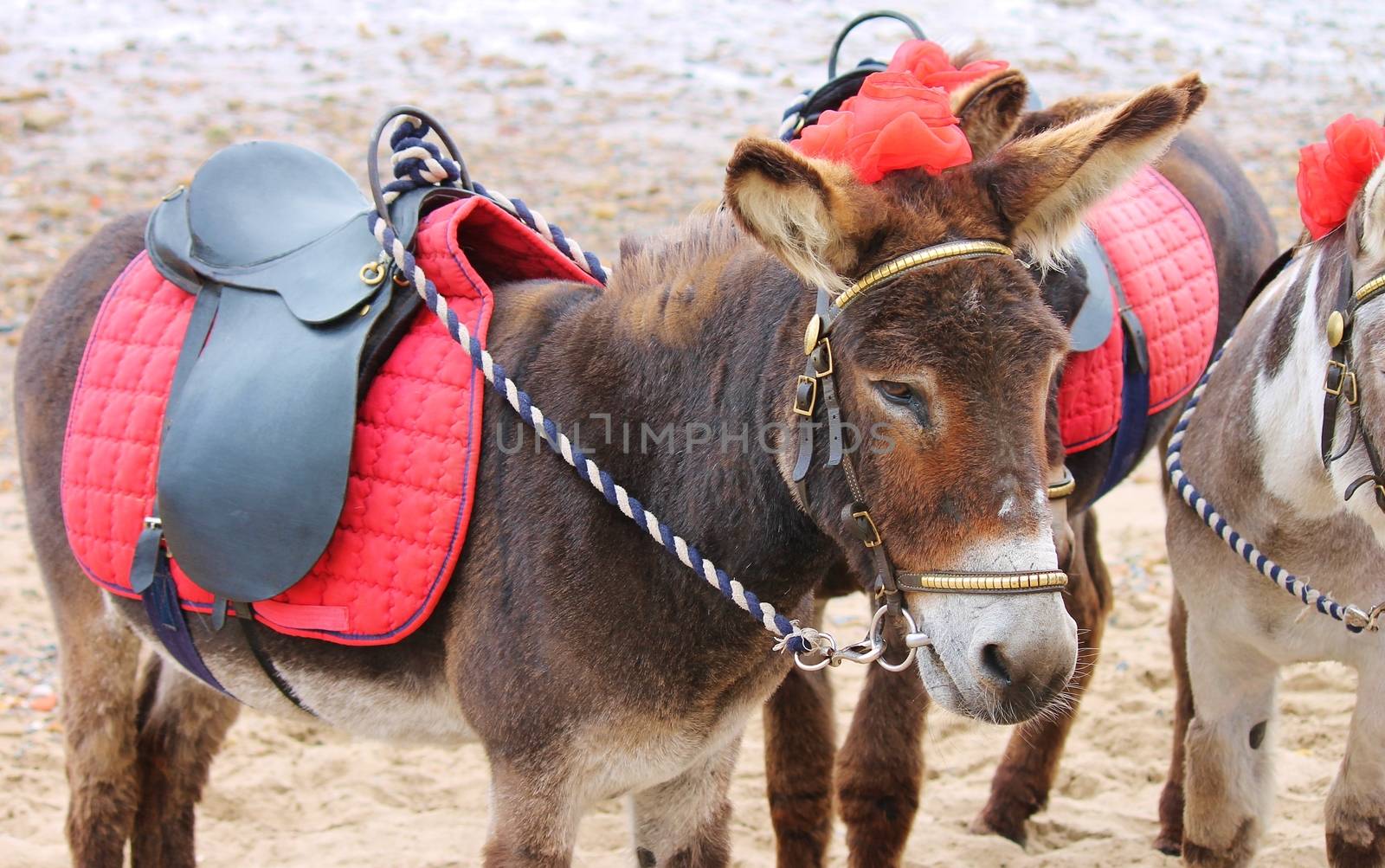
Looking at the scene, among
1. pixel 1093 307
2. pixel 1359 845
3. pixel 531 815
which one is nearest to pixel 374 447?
pixel 531 815

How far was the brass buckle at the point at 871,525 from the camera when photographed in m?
2.13

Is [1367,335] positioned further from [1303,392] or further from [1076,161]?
[1076,161]

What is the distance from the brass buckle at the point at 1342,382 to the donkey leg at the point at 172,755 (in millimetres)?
2840

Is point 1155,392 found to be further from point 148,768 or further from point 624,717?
point 148,768

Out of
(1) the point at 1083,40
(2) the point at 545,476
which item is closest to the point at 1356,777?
(2) the point at 545,476

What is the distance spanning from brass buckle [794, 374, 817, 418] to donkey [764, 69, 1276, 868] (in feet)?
2.39

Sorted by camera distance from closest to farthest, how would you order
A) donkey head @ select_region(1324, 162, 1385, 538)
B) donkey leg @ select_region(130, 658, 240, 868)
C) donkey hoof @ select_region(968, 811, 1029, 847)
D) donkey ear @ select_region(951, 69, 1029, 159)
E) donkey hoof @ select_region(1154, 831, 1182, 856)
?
1. donkey head @ select_region(1324, 162, 1385, 538)
2. donkey ear @ select_region(951, 69, 1029, 159)
3. donkey leg @ select_region(130, 658, 240, 868)
4. donkey hoof @ select_region(1154, 831, 1182, 856)
5. donkey hoof @ select_region(968, 811, 1029, 847)

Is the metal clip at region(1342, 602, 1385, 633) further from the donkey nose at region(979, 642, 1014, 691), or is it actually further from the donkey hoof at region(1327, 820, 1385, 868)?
the donkey nose at region(979, 642, 1014, 691)

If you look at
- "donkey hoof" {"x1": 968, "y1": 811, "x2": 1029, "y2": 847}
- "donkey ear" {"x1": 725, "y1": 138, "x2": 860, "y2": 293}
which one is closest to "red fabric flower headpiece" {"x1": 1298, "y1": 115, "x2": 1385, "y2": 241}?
"donkey ear" {"x1": 725, "y1": 138, "x2": 860, "y2": 293}

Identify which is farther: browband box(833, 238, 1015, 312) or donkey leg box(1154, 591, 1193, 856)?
donkey leg box(1154, 591, 1193, 856)

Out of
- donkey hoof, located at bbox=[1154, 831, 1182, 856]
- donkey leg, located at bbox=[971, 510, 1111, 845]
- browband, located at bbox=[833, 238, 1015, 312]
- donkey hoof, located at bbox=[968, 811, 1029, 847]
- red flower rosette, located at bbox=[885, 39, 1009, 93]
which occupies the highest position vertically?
red flower rosette, located at bbox=[885, 39, 1009, 93]

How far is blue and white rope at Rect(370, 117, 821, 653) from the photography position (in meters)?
2.39

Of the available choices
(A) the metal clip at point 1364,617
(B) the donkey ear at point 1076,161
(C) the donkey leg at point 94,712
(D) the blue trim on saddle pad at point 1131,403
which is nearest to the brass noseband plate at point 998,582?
(B) the donkey ear at point 1076,161

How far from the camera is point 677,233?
8.70 feet
